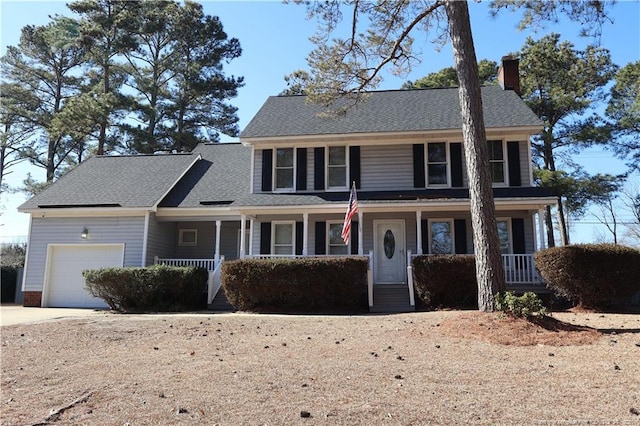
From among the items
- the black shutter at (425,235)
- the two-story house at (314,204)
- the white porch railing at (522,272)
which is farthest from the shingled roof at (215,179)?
the white porch railing at (522,272)

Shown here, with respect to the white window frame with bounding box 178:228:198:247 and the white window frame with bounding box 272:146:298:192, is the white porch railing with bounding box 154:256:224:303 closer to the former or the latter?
the white window frame with bounding box 178:228:198:247

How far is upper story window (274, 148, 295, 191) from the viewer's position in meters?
16.2

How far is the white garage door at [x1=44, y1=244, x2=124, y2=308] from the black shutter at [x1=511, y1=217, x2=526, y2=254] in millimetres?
12580

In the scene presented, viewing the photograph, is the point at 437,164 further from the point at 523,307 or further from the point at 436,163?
the point at 523,307

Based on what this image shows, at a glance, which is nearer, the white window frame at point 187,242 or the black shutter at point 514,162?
the black shutter at point 514,162

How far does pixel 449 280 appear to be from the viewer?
12.0 meters

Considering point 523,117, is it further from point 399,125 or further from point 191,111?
point 191,111

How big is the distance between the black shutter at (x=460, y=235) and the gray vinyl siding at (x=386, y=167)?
6.45 feet

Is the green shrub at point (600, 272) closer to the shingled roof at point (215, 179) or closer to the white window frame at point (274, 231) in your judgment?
the white window frame at point (274, 231)

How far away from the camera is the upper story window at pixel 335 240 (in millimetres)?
15234

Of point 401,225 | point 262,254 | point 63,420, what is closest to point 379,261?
point 401,225

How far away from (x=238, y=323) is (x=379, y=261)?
6824 mm

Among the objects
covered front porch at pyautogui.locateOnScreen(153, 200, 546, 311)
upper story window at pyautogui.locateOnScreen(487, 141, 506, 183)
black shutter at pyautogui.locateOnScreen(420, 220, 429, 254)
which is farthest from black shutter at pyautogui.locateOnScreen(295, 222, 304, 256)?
upper story window at pyautogui.locateOnScreen(487, 141, 506, 183)

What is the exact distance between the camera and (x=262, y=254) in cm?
1532
